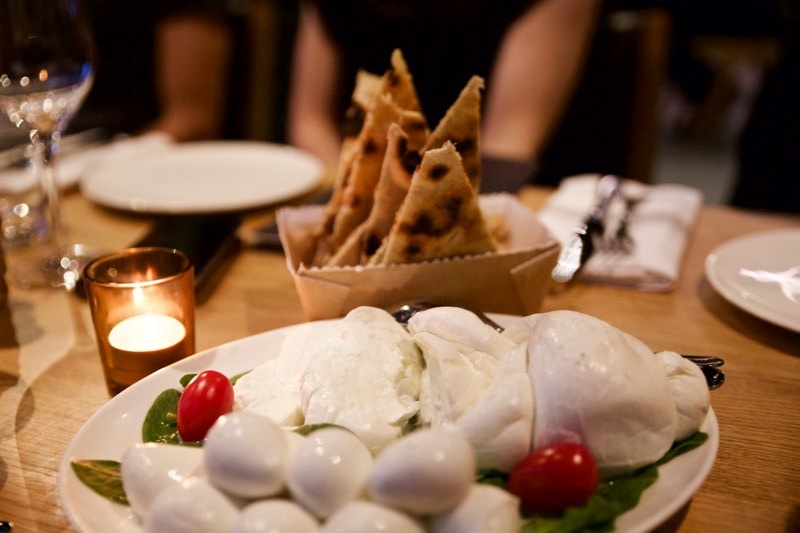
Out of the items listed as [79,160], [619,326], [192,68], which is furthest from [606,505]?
[192,68]

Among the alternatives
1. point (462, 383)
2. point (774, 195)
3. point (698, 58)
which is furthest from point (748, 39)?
point (462, 383)

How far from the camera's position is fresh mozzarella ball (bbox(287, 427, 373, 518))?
0.53 meters

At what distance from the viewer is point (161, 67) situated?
303 cm

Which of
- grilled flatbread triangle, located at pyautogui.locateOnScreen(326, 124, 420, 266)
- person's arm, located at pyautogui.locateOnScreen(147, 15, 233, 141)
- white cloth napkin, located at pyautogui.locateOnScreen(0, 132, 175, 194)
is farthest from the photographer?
person's arm, located at pyautogui.locateOnScreen(147, 15, 233, 141)

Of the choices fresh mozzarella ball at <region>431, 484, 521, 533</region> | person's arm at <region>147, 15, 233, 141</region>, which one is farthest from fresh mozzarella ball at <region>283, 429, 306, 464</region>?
person's arm at <region>147, 15, 233, 141</region>

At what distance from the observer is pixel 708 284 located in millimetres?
1209

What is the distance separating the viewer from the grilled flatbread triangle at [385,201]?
97 centimetres

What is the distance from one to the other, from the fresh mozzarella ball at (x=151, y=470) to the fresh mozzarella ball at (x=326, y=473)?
0.12 meters

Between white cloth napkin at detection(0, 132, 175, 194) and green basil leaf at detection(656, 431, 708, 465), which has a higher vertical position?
green basil leaf at detection(656, 431, 708, 465)

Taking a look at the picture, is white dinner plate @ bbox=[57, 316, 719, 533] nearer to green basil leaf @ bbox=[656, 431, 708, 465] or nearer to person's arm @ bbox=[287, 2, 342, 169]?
green basil leaf @ bbox=[656, 431, 708, 465]

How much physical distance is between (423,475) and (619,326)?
655mm

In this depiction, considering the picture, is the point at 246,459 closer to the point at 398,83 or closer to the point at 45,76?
the point at 398,83

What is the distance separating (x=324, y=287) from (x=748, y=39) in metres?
5.47

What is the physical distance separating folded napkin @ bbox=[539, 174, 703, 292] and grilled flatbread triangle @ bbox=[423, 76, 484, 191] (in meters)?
0.36
